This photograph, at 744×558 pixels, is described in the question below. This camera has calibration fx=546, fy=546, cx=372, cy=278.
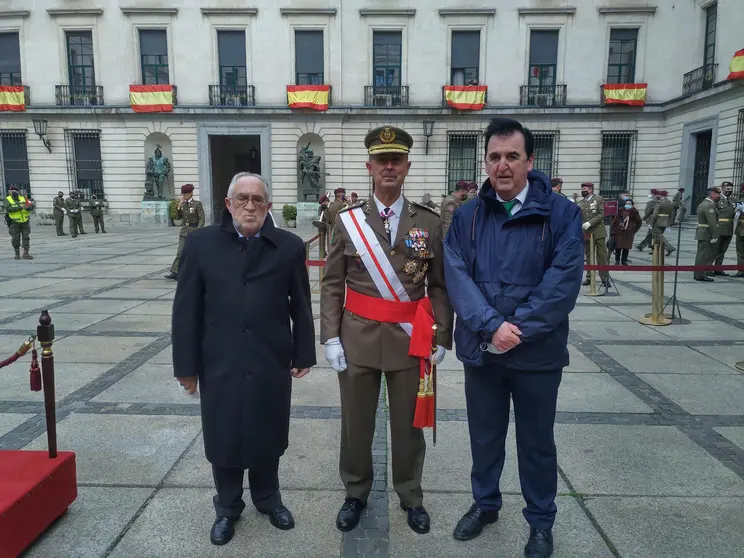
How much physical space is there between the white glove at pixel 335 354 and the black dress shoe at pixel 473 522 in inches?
40.9

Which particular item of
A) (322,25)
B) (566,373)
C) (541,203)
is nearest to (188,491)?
(541,203)

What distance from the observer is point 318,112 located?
2686cm

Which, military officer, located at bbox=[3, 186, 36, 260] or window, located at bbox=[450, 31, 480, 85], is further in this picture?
window, located at bbox=[450, 31, 480, 85]

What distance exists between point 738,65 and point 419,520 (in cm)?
2320

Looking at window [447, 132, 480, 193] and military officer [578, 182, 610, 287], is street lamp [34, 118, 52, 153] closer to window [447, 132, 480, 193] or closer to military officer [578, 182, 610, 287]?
window [447, 132, 480, 193]

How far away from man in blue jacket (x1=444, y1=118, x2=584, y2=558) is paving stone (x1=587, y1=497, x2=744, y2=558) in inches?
19.4

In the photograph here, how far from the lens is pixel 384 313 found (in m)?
2.94

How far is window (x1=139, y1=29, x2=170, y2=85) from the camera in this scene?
27062 millimetres

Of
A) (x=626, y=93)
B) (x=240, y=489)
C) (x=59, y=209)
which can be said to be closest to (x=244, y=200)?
(x=240, y=489)

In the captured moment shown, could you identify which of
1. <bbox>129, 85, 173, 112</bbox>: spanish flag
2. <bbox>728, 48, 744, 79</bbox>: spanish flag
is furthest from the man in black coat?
<bbox>129, 85, 173, 112</bbox>: spanish flag

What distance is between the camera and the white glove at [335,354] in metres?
2.93

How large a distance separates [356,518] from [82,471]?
73.5 inches

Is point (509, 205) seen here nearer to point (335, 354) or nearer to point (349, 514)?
point (335, 354)

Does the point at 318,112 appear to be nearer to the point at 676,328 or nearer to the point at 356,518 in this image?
the point at 676,328
